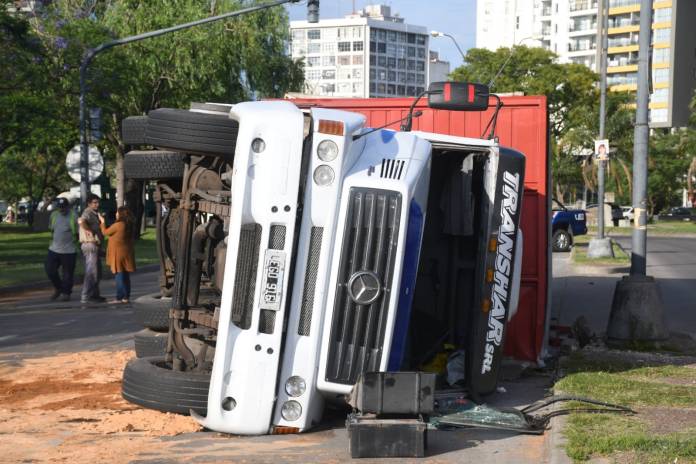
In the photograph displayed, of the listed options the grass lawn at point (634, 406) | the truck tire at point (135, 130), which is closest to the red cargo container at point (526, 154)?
the grass lawn at point (634, 406)

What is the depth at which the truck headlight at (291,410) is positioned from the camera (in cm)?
783

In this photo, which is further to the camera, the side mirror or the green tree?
the green tree

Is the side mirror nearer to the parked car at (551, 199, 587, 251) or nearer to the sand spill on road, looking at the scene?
the sand spill on road

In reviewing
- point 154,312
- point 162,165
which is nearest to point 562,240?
point 154,312

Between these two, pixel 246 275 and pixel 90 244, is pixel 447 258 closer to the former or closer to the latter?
pixel 246 275

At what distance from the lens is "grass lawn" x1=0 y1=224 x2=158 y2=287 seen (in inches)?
985

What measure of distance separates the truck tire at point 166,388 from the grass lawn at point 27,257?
14.9m

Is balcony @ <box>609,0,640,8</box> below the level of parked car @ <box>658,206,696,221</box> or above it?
above

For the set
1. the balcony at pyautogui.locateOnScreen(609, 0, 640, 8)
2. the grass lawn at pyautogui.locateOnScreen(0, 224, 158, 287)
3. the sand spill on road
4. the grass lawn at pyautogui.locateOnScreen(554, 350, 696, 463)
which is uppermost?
the balcony at pyautogui.locateOnScreen(609, 0, 640, 8)

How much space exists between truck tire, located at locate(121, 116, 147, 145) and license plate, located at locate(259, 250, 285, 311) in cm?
227

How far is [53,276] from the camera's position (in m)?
19.1

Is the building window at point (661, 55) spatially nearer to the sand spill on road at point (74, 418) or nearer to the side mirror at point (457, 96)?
the side mirror at point (457, 96)

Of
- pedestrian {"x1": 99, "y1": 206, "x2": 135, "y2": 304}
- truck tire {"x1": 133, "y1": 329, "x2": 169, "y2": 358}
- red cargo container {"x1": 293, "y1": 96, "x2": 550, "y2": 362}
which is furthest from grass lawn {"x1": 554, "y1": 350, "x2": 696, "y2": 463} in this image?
pedestrian {"x1": 99, "y1": 206, "x2": 135, "y2": 304}

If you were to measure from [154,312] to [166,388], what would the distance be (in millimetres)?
2305
